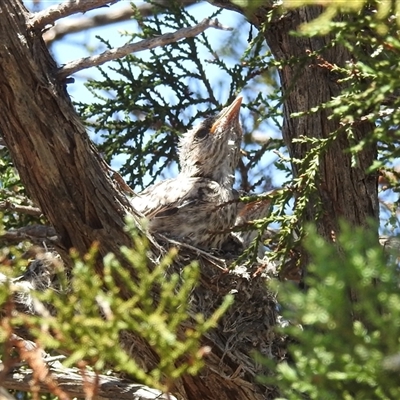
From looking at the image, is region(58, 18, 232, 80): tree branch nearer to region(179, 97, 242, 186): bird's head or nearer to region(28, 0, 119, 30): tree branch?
region(28, 0, 119, 30): tree branch

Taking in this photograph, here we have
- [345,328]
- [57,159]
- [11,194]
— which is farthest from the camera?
[11,194]

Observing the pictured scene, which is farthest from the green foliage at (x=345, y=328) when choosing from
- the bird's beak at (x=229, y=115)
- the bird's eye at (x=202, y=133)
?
the bird's eye at (x=202, y=133)

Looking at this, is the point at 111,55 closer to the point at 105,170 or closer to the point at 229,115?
the point at 105,170

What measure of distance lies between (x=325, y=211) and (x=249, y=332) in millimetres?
703

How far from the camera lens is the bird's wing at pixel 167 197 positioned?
15.9 feet

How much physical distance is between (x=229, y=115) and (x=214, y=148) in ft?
0.86

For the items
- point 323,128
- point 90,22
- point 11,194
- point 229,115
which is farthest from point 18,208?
point 90,22

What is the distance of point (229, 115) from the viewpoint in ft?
17.7

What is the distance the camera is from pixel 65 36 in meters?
7.26

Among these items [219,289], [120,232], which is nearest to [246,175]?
[219,289]

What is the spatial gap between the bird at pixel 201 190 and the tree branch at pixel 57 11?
1214 mm

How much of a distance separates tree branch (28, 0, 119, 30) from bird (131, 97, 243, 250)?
3.98 feet

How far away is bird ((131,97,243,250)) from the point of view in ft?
15.9

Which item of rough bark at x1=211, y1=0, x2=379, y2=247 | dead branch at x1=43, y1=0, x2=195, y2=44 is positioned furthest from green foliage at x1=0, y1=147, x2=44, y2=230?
dead branch at x1=43, y1=0, x2=195, y2=44
